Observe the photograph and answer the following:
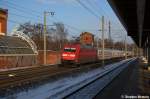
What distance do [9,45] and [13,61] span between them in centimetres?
392

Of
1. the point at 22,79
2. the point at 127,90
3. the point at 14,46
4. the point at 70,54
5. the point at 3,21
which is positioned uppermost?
the point at 3,21

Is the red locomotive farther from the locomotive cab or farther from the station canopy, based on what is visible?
the station canopy

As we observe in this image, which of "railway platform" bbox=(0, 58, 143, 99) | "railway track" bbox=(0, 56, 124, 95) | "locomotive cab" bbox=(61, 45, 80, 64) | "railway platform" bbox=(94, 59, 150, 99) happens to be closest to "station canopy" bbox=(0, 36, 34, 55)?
"locomotive cab" bbox=(61, 45, 80, 64)

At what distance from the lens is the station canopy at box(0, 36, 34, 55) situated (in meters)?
50.4

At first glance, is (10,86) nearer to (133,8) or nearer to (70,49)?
(133,8)

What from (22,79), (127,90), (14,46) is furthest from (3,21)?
(127,90)

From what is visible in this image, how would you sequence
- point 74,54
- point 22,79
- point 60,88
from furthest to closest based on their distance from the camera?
point 74,54
point 22,79
point 60,88

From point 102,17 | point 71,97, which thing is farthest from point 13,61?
point 71,97

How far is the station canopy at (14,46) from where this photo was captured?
50412 mm

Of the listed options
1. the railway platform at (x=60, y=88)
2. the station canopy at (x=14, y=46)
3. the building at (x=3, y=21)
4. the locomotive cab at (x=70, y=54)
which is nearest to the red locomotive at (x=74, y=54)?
the locomotive cab at (x=70, y=54)

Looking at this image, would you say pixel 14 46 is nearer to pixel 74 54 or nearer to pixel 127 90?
pixel 74 54

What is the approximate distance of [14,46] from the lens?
178 feet

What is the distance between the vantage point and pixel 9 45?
52.8 metres

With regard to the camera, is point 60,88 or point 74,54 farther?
point 74,54
